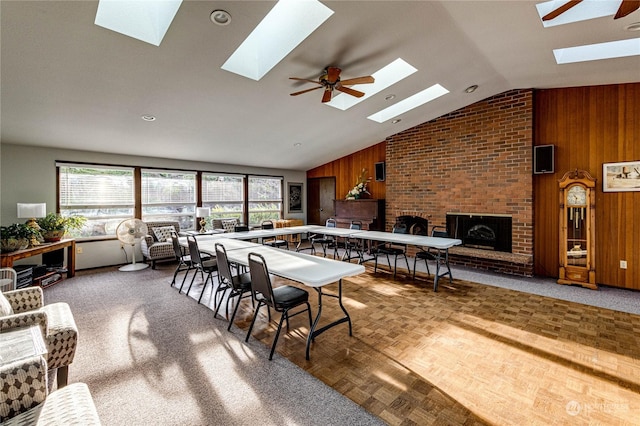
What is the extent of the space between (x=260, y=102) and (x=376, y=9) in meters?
2.12

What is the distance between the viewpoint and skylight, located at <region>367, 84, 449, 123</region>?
4.89m

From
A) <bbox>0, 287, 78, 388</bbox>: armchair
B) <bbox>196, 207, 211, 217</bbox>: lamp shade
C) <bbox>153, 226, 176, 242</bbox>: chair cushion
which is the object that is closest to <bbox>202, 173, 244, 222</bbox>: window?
<bbox>196, 207, 211, 217</bbox>: lamp shade

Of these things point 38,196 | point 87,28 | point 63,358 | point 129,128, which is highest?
point 87,28

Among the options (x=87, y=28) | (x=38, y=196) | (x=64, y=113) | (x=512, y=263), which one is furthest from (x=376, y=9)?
(x=38, y=196)

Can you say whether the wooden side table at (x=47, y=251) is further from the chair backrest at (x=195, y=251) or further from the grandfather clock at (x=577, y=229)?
the grandfather clock at (x=577, y=229)

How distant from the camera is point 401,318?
304 centimetres

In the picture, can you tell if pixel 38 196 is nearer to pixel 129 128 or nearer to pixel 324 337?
pixel 129 128

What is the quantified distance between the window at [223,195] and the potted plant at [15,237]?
3.24m

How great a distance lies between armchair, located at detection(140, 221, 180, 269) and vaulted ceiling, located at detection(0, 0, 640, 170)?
1.63 meters

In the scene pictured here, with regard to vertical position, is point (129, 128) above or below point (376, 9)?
below

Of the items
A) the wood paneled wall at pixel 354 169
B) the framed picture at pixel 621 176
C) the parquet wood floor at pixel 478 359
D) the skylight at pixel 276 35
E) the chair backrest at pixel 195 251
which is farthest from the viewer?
the wood paneled wall at pixel 354 169


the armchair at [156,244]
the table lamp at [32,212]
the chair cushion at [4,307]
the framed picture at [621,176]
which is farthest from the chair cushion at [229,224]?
the framed picture at [621,176]

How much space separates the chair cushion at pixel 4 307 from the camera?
1989 millimetres

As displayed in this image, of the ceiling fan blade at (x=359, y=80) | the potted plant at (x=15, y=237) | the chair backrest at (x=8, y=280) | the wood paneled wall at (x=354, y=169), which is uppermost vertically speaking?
the ceiling fan blade at (x=359, y=80)
